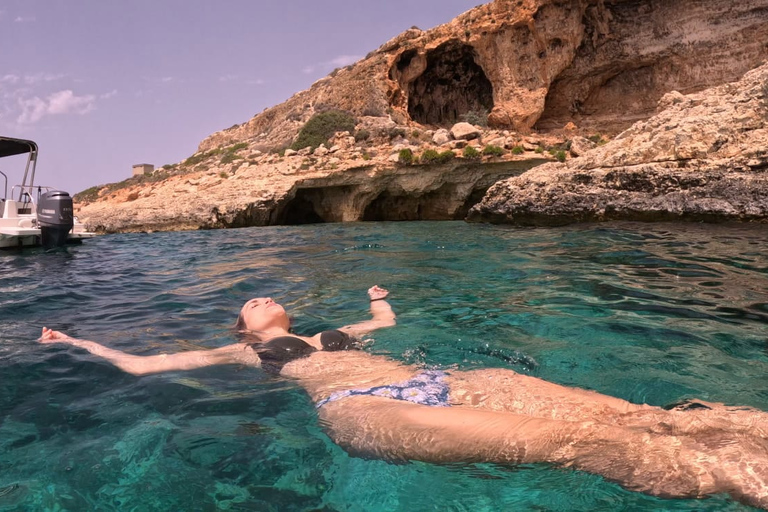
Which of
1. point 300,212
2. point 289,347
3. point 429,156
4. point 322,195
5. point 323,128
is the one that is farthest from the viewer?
point 323,128

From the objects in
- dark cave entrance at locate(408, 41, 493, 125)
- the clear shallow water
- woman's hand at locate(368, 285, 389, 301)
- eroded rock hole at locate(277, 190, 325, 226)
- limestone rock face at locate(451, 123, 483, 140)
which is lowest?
the clear shallow water

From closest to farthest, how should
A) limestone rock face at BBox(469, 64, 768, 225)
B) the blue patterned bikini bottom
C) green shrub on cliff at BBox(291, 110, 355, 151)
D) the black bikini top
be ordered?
the blue patterned bikini bottom
the black bikini top
limestone rock face at BBox(469, 64, 768, 225)
green shrub on cliff at BBox(291, 110, 355, 151)

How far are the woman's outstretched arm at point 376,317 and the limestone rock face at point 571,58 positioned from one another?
19.9m

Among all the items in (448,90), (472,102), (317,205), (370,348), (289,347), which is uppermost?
(448,90)

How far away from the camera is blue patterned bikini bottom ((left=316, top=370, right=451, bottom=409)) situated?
2705mm

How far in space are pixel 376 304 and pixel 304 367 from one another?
1.84 m

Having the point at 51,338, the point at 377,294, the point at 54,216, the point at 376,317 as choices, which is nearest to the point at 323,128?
the point at 54,216

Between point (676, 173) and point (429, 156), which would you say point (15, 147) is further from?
point (676, 173)

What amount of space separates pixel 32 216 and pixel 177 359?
11.7 metres

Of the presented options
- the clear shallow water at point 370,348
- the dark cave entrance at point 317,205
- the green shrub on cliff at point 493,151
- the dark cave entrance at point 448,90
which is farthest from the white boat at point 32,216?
the dark cave entrance at point 448,90

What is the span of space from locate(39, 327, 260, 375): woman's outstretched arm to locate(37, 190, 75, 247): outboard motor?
9.67 meters

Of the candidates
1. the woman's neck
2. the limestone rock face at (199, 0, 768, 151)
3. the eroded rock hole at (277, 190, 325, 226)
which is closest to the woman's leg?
the woman's neck

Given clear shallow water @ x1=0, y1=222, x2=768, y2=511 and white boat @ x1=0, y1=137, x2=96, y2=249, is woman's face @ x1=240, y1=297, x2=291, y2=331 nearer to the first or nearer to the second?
clear shallow water @ x1=0, y1=222, x2=768, y2=511

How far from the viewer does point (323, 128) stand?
82.5 ft
